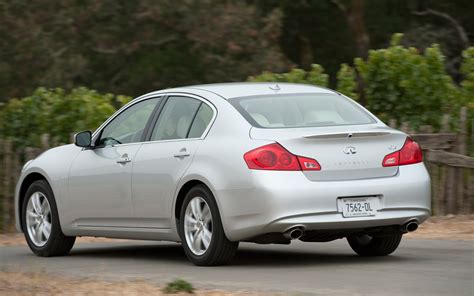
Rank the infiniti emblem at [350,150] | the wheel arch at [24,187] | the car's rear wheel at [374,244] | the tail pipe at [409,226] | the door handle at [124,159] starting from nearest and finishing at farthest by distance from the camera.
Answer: the infiniti emblem at [350,150] → the tail pipe at [409,226] → the car's rear wheel at [374,244] → the door handle at [124,159] → the wheel arch at [24,187]

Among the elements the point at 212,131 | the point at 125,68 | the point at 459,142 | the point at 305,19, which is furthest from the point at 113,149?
the point at 305,19

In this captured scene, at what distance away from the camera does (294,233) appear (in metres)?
10.3

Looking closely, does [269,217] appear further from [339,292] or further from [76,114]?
[76,114]

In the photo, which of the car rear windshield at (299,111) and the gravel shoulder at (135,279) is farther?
the car rear windshield at (299,111)

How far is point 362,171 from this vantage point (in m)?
10.4

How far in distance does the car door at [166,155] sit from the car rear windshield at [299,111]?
377 millimetres

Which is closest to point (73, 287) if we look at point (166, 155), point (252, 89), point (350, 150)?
point (166, 155)

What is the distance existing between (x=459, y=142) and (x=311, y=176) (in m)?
6.08

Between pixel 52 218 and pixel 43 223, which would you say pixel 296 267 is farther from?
pixel 43 223

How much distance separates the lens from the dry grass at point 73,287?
9172 millimetres

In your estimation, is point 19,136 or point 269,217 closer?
point 269,217

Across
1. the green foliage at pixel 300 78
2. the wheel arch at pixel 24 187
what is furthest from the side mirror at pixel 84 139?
the green foliage at pixel 300 78

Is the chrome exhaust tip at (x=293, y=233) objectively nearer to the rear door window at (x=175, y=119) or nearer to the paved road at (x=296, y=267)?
the paved road at (x=296, y=267)

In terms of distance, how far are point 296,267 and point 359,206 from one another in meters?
0.80
